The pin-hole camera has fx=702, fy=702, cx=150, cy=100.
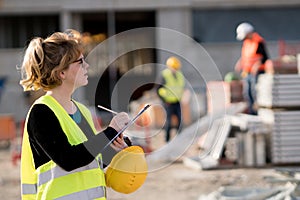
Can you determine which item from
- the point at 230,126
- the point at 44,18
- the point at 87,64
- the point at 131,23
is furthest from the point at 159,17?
the point at 87,64

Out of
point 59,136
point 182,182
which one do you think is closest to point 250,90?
point 182,182

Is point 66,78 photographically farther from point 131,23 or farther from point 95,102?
point 131,23

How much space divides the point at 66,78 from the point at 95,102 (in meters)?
0.18

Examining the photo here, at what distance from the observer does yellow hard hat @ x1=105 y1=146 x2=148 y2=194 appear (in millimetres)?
3119

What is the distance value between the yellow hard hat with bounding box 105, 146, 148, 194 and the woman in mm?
48

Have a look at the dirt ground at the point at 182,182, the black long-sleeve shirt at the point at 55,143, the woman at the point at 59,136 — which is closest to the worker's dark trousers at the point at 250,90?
the dirt ground at the point at 182,182

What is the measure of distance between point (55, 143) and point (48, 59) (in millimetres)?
375

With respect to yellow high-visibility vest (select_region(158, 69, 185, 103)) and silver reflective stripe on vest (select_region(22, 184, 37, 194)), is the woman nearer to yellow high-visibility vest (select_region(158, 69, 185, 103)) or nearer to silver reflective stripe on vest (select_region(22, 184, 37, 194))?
silver reflective stripe on vest (select_region(22, 184, 37, 194))

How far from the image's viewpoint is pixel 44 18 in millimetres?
25891

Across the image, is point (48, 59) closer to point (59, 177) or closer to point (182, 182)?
point (59, 177)

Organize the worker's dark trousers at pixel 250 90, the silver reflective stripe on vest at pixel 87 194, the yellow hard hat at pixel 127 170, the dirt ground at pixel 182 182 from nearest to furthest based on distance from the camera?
the silver reflective stripe on vest at pixel 87 194 < the yellow hard hat at pixel 127 170 < the dirt ground at pixel 182 182 < the worker's dark trousers at pixel 250 90

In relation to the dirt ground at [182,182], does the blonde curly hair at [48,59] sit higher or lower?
higher

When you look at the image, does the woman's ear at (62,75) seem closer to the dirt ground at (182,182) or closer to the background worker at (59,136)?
the background worker at (59,136)

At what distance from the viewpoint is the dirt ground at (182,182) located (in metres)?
8.66
